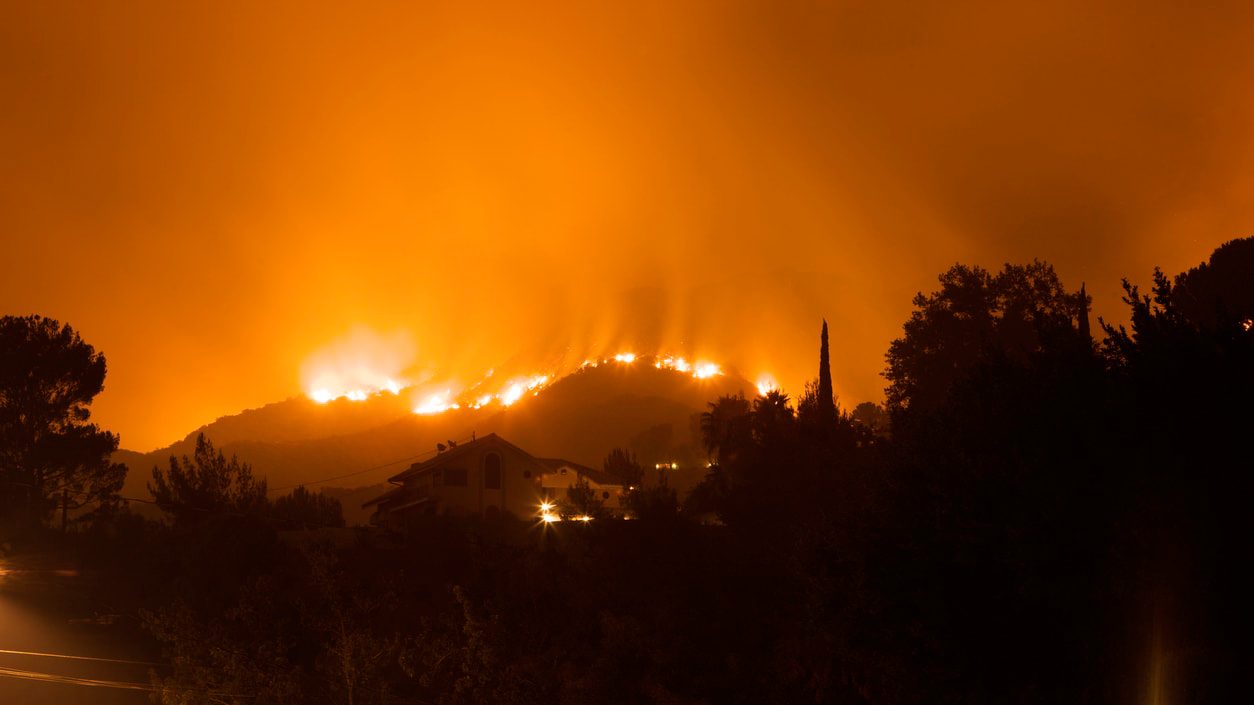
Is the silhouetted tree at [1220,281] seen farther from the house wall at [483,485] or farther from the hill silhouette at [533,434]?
the hill silhouette at [533,434]

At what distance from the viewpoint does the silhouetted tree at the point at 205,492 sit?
1945 inches

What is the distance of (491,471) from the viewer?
5425 centimetres

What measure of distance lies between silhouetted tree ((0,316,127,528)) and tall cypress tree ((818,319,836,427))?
39888 millimetres

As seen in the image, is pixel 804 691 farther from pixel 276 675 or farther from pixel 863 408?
pixel 863 408

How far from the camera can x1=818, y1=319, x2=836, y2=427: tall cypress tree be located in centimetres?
3547

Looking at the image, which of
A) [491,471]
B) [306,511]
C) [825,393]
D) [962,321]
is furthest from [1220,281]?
[306,511]

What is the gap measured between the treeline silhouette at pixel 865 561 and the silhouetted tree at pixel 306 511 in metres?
1.90

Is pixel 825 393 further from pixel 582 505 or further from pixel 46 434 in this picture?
pixel 46 434

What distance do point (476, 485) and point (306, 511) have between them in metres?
10.6

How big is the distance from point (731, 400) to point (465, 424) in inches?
4428

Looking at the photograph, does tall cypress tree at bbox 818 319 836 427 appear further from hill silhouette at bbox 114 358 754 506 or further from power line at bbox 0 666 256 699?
hill silhouette at bbox 114 358 754 506

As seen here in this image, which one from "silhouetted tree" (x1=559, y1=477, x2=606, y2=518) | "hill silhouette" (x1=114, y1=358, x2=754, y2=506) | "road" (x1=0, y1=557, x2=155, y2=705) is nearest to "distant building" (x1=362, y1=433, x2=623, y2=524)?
"silhouetted tree" (x1=559, y1=477, x2=606, y2=518)

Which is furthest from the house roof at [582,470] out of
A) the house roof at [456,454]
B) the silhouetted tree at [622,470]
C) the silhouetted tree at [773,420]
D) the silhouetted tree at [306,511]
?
the silhouetted tree at [773,420]

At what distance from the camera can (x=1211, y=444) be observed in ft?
51.6
